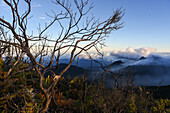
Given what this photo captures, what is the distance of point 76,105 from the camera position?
5113 millimetres

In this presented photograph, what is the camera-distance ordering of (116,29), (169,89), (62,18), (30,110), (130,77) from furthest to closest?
1. (169,89)
2. (130,77)
3. (116,29)
4. (62,18)
5. (30,110)

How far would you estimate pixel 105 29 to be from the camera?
427 cm

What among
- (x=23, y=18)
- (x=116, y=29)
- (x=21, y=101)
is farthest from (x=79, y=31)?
(x=21, y=101)

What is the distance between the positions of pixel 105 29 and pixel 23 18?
2301 mm

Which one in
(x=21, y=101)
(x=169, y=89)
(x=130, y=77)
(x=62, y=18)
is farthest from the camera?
(x=169, y=89)

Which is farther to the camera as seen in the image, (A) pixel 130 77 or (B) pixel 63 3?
(A) pixel 130 77

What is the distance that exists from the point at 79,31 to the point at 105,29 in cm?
80

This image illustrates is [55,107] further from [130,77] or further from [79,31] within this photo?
[130,77]

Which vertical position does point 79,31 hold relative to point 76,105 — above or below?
above

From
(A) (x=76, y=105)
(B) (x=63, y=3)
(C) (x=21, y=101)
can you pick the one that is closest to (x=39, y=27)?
(B) (x=63, y=3)

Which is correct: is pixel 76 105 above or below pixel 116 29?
below

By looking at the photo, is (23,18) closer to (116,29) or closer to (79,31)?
(79,31)

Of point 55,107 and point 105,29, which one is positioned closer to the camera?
point 105,29

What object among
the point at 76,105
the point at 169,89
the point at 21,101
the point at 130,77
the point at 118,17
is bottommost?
the point at 169,89
